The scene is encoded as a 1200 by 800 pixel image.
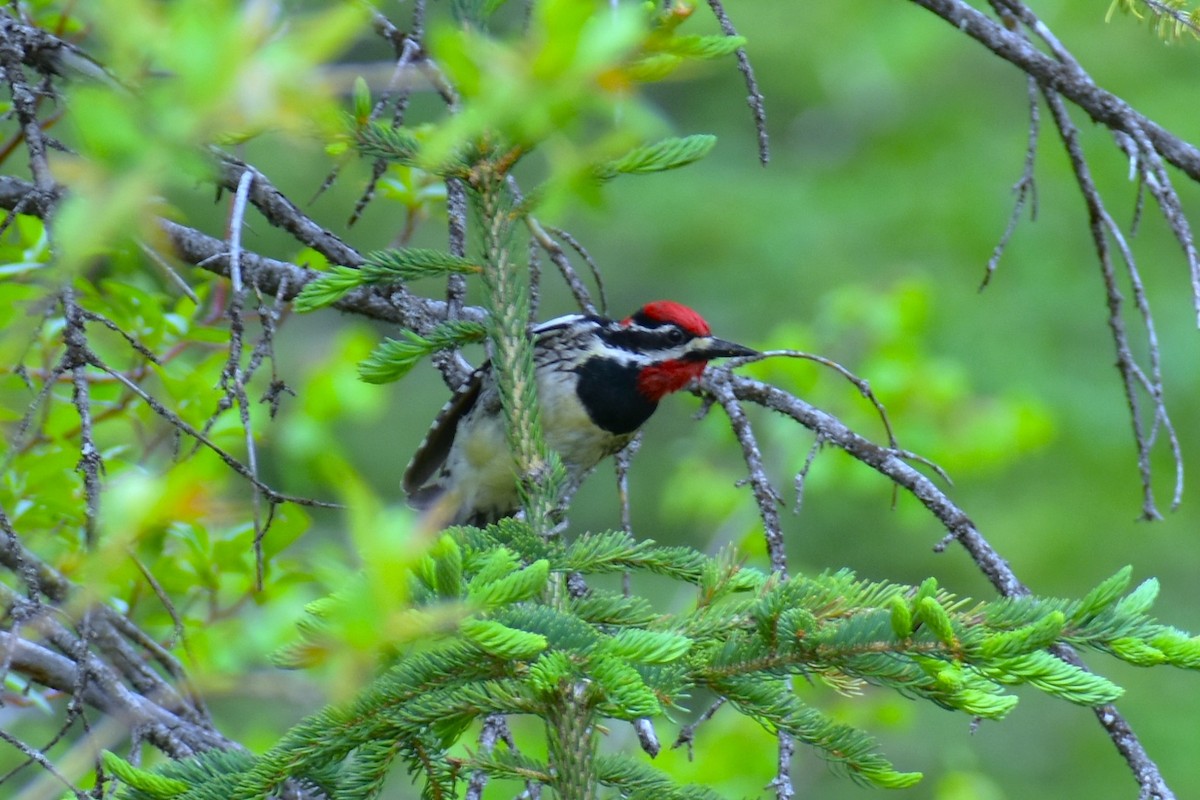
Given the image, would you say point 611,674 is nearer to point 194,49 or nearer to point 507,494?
point 194,49

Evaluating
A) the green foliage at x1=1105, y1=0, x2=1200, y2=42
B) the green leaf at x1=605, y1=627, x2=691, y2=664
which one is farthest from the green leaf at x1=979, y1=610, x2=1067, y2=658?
the green foliage at x1=1105, y1=0, x2=1200, y2=42

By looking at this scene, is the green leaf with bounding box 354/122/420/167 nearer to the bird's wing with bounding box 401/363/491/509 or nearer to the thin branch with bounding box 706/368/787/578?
the thin branch with bounding box 706/368/787/578

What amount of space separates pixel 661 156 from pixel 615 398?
87.5 inches

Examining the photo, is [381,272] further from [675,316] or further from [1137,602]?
[675,316]

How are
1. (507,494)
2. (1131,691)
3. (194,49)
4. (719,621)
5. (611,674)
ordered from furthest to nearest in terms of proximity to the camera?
(1131,691) → (507,494) → (719,621) → (611,674) → (194,49)

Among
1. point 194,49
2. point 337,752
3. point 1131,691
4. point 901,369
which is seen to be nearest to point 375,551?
point 194,49

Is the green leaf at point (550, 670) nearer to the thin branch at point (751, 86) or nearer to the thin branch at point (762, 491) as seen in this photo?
the thin branch at point (762, 491)

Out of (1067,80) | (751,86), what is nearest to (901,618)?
(751,86)

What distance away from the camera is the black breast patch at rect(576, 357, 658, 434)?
13.0 feet

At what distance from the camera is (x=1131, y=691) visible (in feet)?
39.6

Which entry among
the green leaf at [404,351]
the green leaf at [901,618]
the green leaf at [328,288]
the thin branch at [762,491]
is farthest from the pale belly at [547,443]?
the green leaf at [901,618]

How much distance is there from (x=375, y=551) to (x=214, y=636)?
9.07ft

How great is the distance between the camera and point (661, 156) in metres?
1.76

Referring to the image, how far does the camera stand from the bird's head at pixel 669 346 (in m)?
3.73
